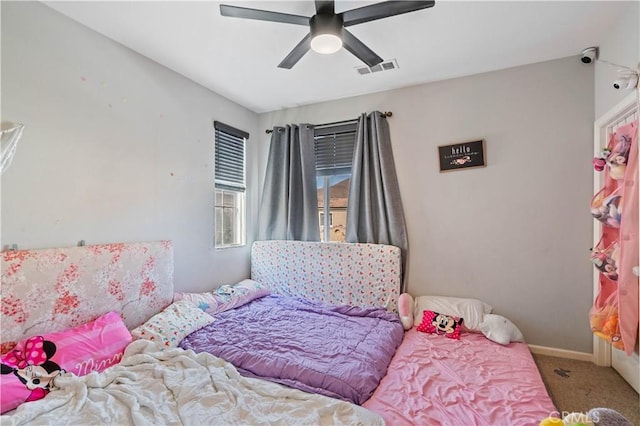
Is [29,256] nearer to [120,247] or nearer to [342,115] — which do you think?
[120,247]

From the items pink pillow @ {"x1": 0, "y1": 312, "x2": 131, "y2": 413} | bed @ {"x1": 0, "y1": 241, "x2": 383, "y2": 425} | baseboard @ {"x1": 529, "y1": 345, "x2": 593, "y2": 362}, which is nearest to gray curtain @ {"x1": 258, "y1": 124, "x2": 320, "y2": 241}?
bed @ {"x1": 0, "y1": 241, "x2": 383, "y2": 425}

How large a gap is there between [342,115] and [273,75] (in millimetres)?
952

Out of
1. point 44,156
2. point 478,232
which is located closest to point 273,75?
point 44,156

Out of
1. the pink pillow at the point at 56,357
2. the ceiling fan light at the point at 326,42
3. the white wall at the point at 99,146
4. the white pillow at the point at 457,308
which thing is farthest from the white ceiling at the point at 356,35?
the white pillow at the point at 457,308

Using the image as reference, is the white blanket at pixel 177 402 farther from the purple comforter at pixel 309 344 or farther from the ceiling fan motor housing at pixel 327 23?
the ceiling fan motor housing at pixel 327 23

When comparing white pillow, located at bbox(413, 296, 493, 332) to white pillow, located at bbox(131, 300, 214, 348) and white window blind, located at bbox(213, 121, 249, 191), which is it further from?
white window blind, located at bbox(213, 121, 249, 191)

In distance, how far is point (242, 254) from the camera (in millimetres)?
3627

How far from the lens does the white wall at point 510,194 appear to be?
2.50 metres

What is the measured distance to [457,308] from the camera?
8.70ft

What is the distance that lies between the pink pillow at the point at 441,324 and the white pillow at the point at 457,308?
68 millimetres

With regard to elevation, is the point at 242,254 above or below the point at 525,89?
below

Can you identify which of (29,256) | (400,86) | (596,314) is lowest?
(596,314)

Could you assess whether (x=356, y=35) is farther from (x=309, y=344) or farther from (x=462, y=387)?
(x=462, y=387)

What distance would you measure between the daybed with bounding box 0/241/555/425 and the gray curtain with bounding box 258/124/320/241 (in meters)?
1.01
